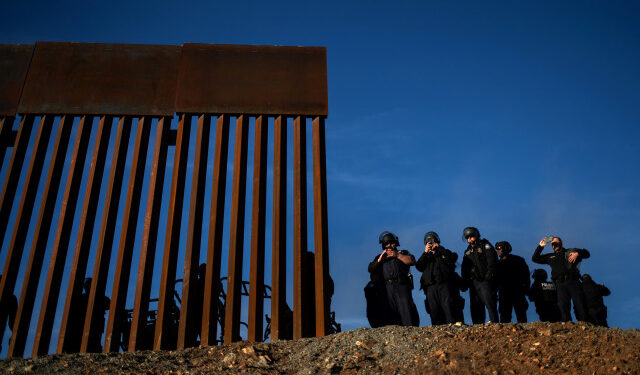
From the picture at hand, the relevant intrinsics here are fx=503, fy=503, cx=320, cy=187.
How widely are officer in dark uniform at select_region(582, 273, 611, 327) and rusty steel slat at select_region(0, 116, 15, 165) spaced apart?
7815 millimetres

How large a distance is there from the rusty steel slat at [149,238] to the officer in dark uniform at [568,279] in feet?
16.8

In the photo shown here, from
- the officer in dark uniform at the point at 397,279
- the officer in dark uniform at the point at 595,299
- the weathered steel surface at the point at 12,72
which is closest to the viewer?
the officer in dark uniform at the point at 397,279

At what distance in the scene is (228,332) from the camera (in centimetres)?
540

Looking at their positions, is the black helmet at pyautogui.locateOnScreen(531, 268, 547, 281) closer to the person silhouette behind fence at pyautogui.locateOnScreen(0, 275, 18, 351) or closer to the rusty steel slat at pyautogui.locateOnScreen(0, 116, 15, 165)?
the person silhouette behind fence at pyautogui.locateOnScreen(0, 275, 18, 351)

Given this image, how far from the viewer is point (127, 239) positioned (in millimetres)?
5820

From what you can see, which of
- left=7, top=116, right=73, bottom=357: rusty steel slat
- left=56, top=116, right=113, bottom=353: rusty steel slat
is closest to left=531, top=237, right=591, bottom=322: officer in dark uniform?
left=56, top=116, right=113, bottom=353: rusty steel slat

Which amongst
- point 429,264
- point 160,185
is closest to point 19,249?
point 160,185

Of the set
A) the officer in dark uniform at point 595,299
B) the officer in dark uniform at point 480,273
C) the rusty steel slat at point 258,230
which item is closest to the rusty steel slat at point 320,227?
the rusty steel slat at point 258,230

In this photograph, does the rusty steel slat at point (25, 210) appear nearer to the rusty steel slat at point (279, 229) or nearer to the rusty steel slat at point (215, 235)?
the rusty steel slat at point (215, 235)

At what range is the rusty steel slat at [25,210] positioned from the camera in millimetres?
5785

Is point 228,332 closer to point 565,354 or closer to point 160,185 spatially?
point 160,185

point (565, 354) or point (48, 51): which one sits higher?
point (48, 51)

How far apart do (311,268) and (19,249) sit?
3469 millimetres

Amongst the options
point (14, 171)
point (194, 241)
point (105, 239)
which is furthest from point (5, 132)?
point (194, 241)
